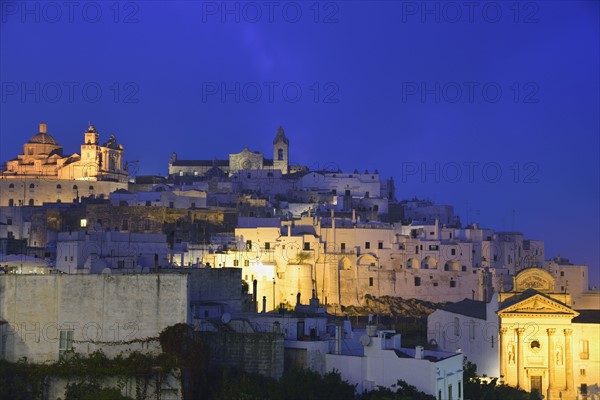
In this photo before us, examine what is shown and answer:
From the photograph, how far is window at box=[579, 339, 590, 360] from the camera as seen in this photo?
48344mm

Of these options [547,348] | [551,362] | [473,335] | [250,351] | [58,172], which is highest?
[58,172]

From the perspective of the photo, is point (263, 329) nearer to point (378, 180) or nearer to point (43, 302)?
point (43, 302)

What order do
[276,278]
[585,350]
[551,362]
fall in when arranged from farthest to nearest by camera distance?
[276,278]
[585,350]
[551,362]

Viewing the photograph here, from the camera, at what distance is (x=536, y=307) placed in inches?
1871

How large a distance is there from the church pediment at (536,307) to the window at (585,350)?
6.24 ft

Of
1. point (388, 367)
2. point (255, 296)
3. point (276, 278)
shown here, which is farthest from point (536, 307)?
point (388, 367)

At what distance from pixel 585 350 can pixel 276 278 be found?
19.1 metres

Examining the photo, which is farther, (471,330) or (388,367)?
(471,330)

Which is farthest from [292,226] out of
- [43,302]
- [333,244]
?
[43,302]

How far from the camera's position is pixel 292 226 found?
65.3 meters

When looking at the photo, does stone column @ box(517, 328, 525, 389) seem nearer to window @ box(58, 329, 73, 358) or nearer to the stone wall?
the stone wall

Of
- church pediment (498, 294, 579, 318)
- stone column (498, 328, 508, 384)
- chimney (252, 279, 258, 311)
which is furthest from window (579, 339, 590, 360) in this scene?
chimney (252, 279, 258, 311)

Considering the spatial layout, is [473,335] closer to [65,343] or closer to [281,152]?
[65,343]

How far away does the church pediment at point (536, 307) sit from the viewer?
4731cm
